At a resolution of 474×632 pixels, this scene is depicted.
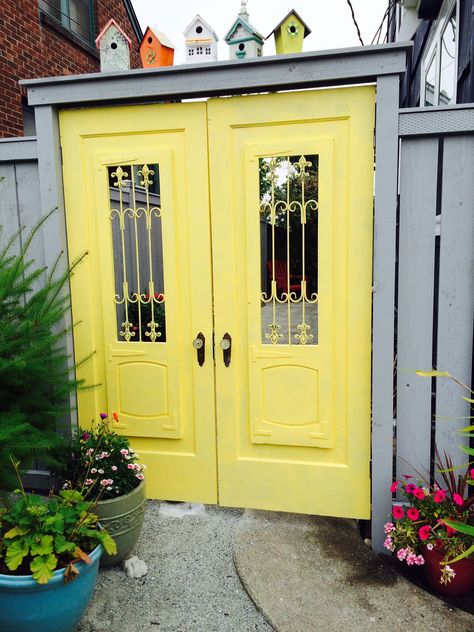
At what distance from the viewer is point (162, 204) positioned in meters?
3.02

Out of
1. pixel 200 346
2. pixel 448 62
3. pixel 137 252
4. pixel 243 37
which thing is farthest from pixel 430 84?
pixel 200 346

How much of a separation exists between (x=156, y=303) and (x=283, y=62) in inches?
60.5

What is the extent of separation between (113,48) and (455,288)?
239 cm

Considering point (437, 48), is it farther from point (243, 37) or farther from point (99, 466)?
point (99, 466)

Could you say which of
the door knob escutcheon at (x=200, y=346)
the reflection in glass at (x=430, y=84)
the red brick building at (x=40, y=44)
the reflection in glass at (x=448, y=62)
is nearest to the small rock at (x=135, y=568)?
the door knob escutcheon at (x=200, y=346)

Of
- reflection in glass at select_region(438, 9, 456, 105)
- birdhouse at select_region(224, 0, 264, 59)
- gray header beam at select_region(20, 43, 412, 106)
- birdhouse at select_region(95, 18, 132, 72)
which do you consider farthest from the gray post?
reflection in glass at select_region(438, 9, 456, 105)

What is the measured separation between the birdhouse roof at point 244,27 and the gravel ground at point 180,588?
2846mm

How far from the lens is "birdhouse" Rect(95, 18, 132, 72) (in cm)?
295

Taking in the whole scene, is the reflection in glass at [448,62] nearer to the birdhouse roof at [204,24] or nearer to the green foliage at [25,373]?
the birdhouse roof at [204,24]

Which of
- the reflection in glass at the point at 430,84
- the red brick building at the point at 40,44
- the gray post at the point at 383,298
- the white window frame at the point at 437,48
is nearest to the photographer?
the gray post at the point at 383,298

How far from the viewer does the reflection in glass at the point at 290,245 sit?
283 cm

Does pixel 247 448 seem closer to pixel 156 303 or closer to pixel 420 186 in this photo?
pixel 156 303

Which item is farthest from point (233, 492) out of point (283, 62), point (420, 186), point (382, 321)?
point (283, 62)

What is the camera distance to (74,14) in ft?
25.8
